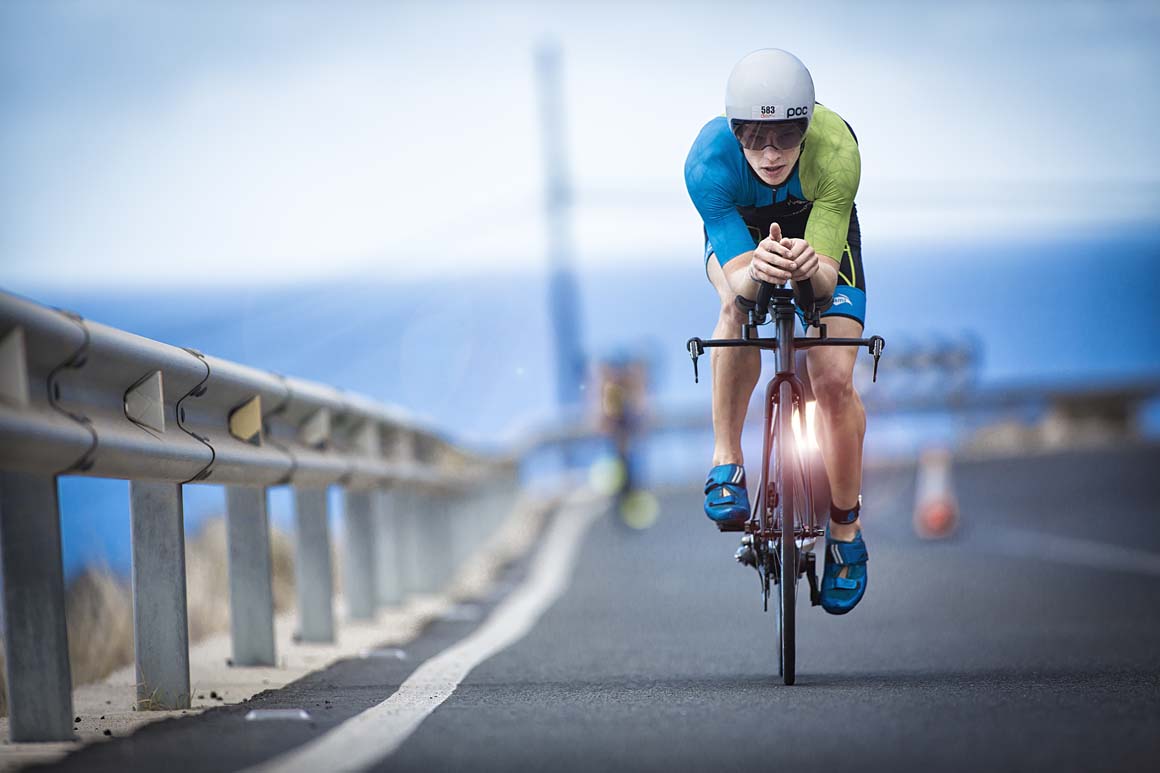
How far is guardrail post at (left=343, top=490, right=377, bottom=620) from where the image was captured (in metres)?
10.4

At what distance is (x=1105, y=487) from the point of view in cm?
2889

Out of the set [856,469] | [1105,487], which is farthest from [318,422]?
[1105,487]

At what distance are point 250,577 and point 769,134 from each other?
2.73 m

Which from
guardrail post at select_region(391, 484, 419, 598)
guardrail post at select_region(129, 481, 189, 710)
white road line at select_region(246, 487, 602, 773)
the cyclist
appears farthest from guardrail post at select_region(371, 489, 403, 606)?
guardrail post at select_region(129, 481, 189, 710)

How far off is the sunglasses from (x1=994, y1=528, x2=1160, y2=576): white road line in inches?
365

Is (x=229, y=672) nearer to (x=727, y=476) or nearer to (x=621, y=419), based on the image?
(x=727, y=476)

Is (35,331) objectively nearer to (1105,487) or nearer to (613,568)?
(613,568)

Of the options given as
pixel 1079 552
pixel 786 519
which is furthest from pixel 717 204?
pixel 1079 552

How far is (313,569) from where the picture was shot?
9.04 metres

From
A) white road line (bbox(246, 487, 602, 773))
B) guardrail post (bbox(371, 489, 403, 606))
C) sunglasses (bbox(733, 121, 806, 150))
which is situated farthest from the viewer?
guardrail post (bbox(371, 489, 403, 606))

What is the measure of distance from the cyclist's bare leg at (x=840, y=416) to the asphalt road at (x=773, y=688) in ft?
2.35

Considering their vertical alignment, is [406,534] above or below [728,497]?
below

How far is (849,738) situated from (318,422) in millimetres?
4719

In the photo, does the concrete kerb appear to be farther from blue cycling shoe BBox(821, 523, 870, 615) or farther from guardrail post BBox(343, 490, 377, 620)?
blue cycling shoe BBox(821, 523, 870, 615)
